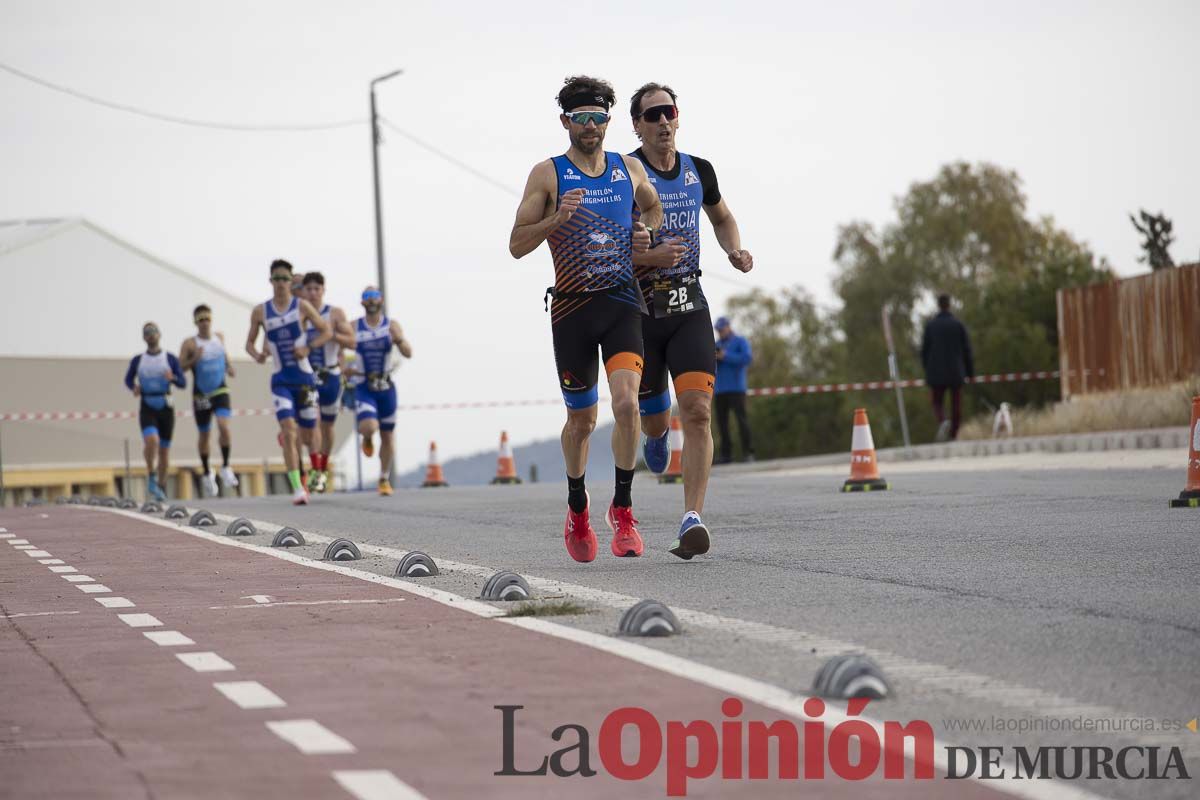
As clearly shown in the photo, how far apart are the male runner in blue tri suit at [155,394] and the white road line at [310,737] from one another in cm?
1868

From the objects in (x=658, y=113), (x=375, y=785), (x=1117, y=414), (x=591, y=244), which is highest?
(x=658, y=113)

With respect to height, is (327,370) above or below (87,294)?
below

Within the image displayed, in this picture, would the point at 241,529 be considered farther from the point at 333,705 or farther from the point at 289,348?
the point at 333,705

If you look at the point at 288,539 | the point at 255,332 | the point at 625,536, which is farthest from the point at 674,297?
the point at 255,332

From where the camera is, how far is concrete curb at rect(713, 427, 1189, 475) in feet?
82.5

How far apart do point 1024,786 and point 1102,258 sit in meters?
56.9

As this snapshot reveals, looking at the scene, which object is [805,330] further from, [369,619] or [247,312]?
[369,619]

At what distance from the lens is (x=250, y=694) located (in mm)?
5949

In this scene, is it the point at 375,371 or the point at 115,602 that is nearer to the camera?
the point at 115,602

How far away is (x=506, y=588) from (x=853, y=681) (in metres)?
3.12

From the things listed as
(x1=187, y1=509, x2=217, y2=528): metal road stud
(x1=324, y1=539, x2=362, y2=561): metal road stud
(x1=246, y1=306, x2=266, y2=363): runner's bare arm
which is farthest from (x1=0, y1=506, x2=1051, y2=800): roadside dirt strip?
(x1=246, y1=306, x2=266, y2=363): runner's bare arm

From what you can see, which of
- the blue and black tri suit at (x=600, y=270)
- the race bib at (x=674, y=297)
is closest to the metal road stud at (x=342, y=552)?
the blue and black tri suit at (x=600, y=270)

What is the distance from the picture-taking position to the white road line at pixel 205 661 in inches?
258

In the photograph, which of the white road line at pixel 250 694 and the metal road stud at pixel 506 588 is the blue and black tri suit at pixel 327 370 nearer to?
the metal road stud at pixel 506 588
